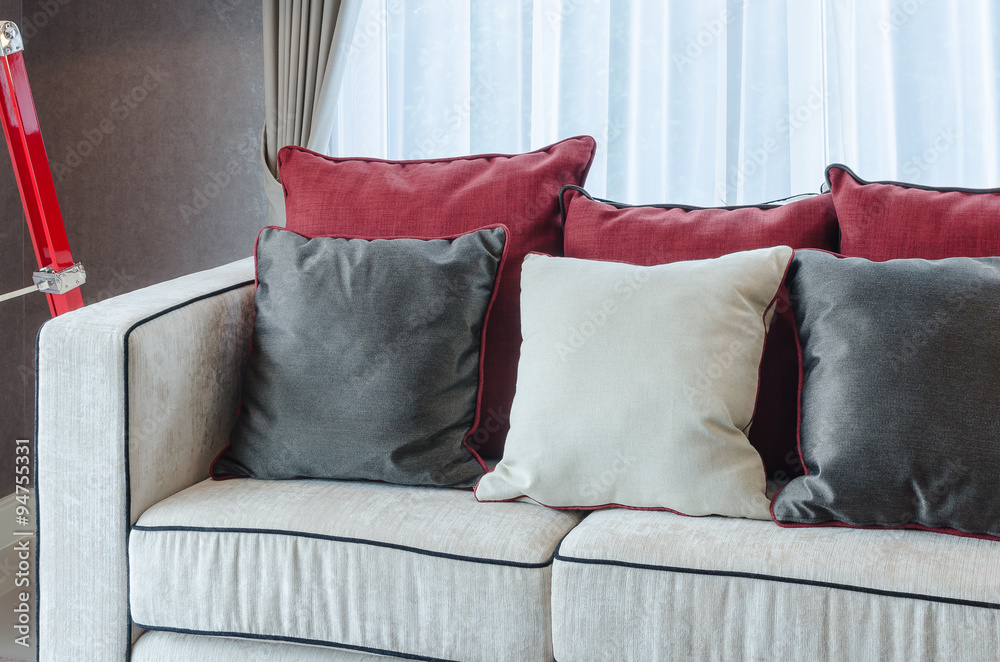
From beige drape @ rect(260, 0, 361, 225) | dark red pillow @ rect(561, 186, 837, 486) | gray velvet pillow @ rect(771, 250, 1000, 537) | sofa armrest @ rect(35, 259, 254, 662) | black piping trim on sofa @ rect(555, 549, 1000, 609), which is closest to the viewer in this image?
black piping trim on sofa @ rect(555, 549, 1000, 609)

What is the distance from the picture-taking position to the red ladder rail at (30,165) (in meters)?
1.49

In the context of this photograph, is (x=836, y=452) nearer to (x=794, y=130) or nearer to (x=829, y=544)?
(x=829, y=544)

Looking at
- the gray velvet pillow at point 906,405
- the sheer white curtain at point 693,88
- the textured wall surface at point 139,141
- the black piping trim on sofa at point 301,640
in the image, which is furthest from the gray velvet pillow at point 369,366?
the textured wall surface at point 139,141

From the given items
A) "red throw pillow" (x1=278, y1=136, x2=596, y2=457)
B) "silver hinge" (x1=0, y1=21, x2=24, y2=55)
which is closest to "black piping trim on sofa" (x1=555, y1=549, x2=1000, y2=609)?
"red throw pillow" (x1=278, y1=136, x2=596, y2=457)

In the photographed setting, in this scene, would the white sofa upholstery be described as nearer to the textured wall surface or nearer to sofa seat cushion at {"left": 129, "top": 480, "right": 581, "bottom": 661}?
sofa seat cushion at {"left": 129, "top": 480, "right": 581, "bottom": 661}

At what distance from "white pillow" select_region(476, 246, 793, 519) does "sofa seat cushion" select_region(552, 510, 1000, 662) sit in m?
0.10

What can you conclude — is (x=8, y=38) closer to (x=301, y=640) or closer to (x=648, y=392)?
(x=301, y=640)

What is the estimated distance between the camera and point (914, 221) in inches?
56.9

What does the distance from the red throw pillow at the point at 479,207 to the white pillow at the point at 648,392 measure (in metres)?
0.19

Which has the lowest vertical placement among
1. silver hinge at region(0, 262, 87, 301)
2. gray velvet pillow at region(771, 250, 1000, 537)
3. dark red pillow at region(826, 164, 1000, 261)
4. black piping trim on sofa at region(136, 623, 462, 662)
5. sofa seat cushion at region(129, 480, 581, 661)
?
black piping trim on sofa at region(136, 623, 462, 662)

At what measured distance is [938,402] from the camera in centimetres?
120

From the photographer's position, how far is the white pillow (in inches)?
49.8

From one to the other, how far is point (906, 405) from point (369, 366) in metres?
0.87

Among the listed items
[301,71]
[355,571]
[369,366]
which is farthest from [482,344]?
[301,71]
